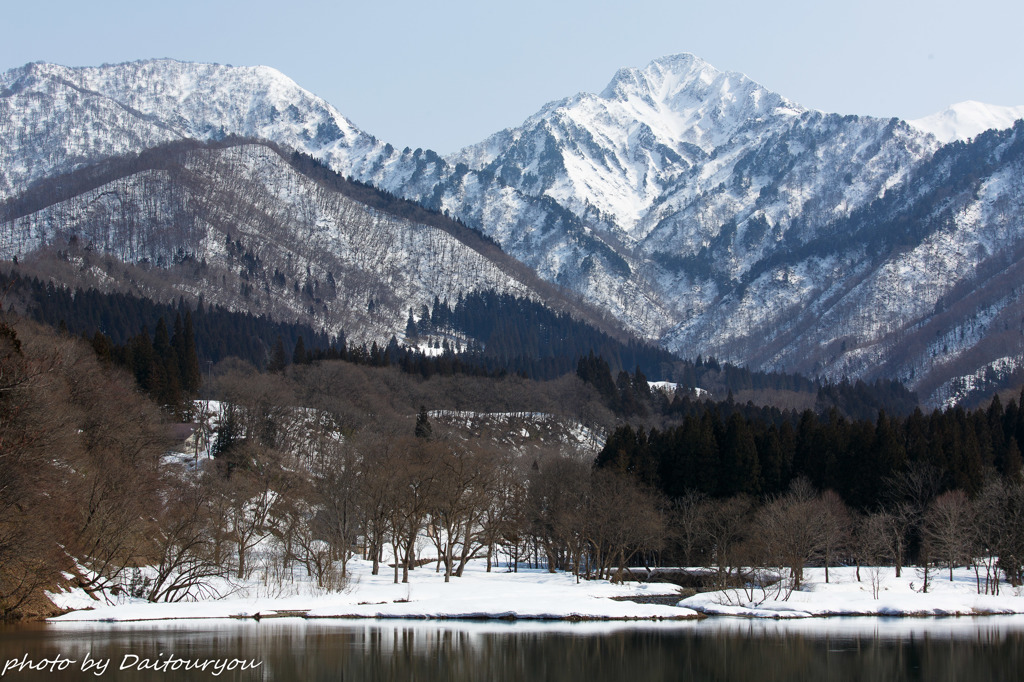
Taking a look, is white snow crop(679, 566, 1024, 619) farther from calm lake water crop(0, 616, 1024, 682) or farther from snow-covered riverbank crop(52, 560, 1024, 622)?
calm lake water crop(0, 616, 1024, 682)

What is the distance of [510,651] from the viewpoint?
4959cm

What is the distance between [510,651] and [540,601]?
2011cm

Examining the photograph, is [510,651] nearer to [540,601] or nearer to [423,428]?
[540,601]

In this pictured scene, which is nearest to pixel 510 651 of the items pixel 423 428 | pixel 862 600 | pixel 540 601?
pixel 540 601

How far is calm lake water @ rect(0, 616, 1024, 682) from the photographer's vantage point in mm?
42500

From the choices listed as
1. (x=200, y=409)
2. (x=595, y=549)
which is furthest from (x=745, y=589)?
(x=200, y=409)

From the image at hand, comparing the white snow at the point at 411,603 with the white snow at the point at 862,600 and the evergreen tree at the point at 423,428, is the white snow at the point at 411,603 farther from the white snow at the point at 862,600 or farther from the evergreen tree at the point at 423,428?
the evergreen tree at the point at 423,428

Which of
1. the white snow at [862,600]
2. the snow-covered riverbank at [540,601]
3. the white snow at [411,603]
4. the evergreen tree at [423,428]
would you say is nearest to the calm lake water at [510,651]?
the white snow at [411,603]

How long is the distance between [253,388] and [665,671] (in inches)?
3617

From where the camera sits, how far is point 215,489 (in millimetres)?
82938

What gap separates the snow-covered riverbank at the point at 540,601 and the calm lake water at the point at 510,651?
3689mm

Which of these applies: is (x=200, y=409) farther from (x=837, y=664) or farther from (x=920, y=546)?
(x=837, y=664)

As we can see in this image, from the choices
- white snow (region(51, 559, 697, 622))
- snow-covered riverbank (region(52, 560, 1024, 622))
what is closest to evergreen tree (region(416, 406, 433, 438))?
snow-covered riverbank (region(52, 560, 1024, 622))

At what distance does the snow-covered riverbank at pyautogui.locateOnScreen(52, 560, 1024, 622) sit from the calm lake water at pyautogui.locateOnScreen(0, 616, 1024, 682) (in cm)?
369
